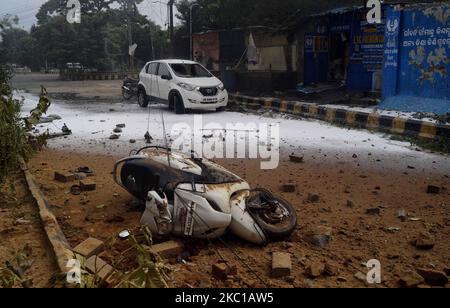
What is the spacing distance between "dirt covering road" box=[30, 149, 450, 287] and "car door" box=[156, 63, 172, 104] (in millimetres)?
6856

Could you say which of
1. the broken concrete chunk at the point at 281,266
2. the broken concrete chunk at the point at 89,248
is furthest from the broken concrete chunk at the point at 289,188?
the broken concrete chunk at the point at 89,248

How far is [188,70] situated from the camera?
13.8 metres

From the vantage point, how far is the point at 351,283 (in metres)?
3.31

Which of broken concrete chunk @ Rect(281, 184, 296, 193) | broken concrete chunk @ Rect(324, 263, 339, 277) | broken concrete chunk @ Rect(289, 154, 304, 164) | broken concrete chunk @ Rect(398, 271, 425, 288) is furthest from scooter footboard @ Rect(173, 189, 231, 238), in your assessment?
broken concrete chunk @ Rect(289, 154, 304, 164)

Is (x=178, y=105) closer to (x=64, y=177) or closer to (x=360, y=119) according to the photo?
(x=360, y=119)

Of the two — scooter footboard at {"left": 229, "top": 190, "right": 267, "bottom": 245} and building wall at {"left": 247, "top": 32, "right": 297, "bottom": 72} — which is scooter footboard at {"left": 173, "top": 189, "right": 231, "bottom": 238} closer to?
scooter footboard at {"left": 229, "top": 190, "right": 267, "bottom": 245}

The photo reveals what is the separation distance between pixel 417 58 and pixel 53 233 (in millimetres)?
10256

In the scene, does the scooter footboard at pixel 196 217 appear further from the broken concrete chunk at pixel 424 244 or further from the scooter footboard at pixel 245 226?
the broken concrete chunk at pixel 424 244

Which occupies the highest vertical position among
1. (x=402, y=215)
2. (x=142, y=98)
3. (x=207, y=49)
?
(x=207, y=49)

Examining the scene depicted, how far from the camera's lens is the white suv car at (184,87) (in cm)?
1289

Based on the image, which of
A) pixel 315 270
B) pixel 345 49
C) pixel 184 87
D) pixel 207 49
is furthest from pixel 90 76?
pixel 315 270

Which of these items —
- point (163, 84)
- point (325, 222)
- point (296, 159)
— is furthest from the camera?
point (163, 84)

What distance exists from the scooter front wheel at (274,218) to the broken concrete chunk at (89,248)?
1372 mm

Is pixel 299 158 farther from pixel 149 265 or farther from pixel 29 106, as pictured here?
pixel 29 106
